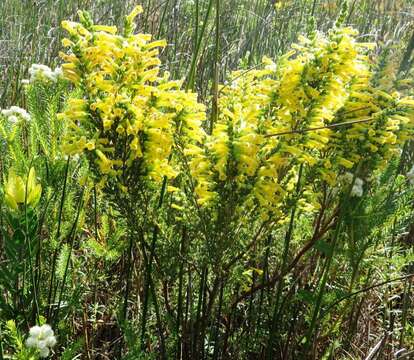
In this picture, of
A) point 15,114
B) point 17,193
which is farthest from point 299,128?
point 15,114

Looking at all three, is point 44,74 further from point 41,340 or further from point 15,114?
point 41,340

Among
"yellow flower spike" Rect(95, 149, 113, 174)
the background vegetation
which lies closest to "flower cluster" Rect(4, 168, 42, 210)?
the background vegetation

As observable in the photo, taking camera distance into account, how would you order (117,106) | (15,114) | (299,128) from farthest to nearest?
1. (15,114)
2. (299,128)
3. (117,106)

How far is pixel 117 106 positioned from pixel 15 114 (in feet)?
1.88

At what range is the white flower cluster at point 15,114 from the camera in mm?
1417

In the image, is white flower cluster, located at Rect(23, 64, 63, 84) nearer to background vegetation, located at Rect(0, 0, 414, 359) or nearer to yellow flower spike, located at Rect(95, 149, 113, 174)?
background vegetation, located at Rect(0, 0, 414, 359)

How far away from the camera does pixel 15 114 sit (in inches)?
60.9

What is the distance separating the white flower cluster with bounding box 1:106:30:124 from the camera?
1417 millimetres

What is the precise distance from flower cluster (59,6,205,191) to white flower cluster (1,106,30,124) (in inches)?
11.1

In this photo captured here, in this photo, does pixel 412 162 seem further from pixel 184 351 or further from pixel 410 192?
pixel 184 351

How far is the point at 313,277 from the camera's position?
1.88 meters

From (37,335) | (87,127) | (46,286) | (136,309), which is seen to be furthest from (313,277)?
(37,335)

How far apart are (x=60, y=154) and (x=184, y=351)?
713mm

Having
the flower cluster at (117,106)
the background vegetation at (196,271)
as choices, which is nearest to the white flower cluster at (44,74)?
the background vegetation at (196,271)
